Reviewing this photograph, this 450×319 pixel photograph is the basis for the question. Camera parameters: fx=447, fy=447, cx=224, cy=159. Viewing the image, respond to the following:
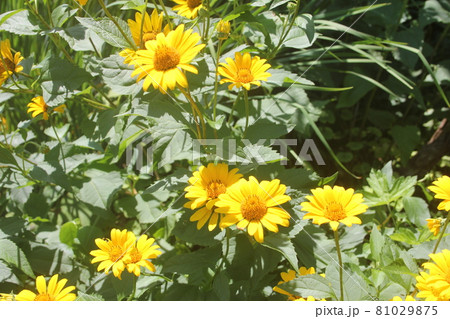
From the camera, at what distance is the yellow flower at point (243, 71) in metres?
0.98

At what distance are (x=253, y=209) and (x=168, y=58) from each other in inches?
13.2

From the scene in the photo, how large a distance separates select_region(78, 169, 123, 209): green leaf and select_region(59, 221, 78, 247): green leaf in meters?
0.08

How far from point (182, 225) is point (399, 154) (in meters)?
1.12

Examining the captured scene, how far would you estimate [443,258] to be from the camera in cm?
79

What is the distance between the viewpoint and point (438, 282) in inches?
29.5

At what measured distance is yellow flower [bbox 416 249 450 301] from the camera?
0.74 meters

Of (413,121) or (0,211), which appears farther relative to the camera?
(413,121)

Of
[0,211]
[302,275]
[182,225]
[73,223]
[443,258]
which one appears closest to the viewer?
[443,258]

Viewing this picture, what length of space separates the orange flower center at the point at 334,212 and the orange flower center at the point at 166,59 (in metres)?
0.40

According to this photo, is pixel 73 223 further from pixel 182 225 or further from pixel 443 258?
pixel 443 258

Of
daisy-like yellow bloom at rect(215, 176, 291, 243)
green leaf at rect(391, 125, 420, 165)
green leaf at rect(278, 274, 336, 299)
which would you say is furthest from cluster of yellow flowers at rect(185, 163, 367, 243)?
green leaf at rect(391, 125, 420, 165)

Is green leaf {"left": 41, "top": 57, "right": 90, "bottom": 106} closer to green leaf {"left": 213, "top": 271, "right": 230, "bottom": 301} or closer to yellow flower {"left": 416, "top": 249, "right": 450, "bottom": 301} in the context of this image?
green leaf {"left": 213, "top": 271, "right": 230, "bottom": 301}
